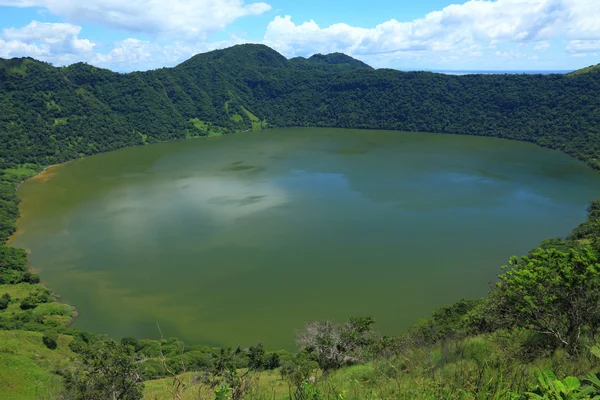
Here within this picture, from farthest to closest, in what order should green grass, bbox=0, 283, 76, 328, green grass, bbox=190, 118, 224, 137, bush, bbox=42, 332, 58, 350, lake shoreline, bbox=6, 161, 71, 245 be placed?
green grass, bbox=190, 118, 224, 137 < lake shoreline, bbox=6, 161, 71, 245 < green grass, bbox=0, 283, 76, 328 < bush, bbox=42, 332, 58, 350

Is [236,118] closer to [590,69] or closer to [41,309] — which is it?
[590,69]

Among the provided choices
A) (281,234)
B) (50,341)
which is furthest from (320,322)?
(281,234)

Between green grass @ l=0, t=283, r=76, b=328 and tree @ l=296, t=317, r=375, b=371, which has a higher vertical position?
tree @ l=296, t=317, r=375, b=371

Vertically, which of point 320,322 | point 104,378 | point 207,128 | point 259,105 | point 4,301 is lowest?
point 320,322

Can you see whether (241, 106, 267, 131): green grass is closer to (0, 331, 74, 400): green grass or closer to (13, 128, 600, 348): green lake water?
(13, 128, 600, 348): green lake water

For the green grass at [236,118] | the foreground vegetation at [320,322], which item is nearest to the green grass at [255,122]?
the foreground vegetation at [320,322]

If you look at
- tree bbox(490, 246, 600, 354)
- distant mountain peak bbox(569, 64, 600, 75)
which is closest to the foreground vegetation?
tree bbox(490, 246, 600, 354)
